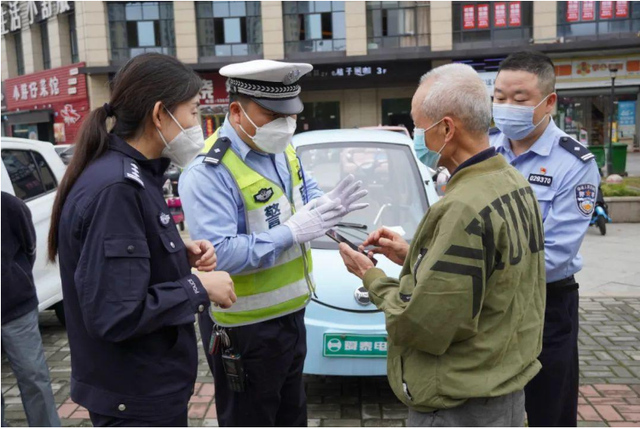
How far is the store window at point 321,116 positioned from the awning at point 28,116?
1298 centimetres

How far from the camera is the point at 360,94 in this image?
26.8 m

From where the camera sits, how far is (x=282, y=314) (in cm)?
276

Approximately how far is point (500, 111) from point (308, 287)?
4.47 ft

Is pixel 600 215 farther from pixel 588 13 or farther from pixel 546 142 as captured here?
pixel 588 13

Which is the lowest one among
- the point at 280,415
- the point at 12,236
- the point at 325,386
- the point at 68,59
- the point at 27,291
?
the point at 325,386

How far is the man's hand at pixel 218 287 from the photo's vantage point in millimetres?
2004

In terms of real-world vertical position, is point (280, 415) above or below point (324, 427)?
above

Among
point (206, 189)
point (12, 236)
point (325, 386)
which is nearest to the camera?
point (206, 189)

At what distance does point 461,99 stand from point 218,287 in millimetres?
1038

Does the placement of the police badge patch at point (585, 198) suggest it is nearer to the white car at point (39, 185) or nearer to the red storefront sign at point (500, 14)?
the white car at point (39, 185)

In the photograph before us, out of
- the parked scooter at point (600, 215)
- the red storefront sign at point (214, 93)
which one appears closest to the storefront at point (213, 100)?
the red storefront sign at point (214, 93)

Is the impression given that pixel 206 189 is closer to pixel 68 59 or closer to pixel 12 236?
pixel 12 236

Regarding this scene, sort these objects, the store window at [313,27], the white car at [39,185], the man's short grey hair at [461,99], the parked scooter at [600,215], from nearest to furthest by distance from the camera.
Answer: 1. the man's short grey hair at [461,99]
2. the white car at [39,185]
3. the parked scooter at [600,215]
4. the store window at [313,27]

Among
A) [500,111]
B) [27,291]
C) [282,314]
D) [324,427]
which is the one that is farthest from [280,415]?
[500,111]
